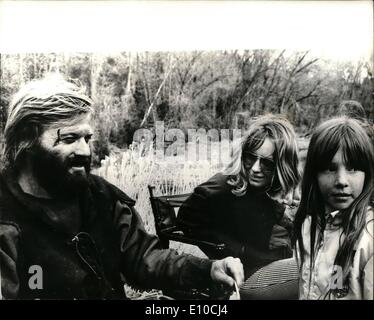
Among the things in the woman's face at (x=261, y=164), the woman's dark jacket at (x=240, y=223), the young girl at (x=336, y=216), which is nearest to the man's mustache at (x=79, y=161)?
the woman's dark jacket at (x=240, y=223)

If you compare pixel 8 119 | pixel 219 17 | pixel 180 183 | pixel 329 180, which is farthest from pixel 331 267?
pixel 8 119

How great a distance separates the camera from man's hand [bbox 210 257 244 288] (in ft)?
16.7

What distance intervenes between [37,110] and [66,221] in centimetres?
107

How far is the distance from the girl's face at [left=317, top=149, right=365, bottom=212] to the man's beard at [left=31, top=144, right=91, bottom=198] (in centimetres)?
220

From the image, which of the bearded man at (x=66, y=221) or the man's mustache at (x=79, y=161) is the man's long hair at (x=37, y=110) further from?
the man's mustache at (x=79, y=161)

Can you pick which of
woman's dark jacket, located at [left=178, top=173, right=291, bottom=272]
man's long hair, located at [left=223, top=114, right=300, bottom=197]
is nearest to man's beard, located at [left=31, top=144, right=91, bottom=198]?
woman's dark jacket, located at [left=178, top=173, right=291, bottom=272]

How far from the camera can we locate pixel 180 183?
515 cm

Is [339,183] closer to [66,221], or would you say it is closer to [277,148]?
[277,148]

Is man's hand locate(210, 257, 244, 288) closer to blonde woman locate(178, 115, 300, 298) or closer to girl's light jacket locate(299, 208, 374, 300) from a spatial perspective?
blonde woman locate(178, 115, 300, 298)

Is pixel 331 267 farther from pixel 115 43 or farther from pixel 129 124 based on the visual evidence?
pixel 115 43

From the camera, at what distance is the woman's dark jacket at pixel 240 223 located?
5090mm

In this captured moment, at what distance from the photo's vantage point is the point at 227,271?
5.09 m

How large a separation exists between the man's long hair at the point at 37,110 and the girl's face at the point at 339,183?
7.54ft

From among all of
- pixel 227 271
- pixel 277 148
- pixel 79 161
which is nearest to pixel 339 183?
pixel 277 148
